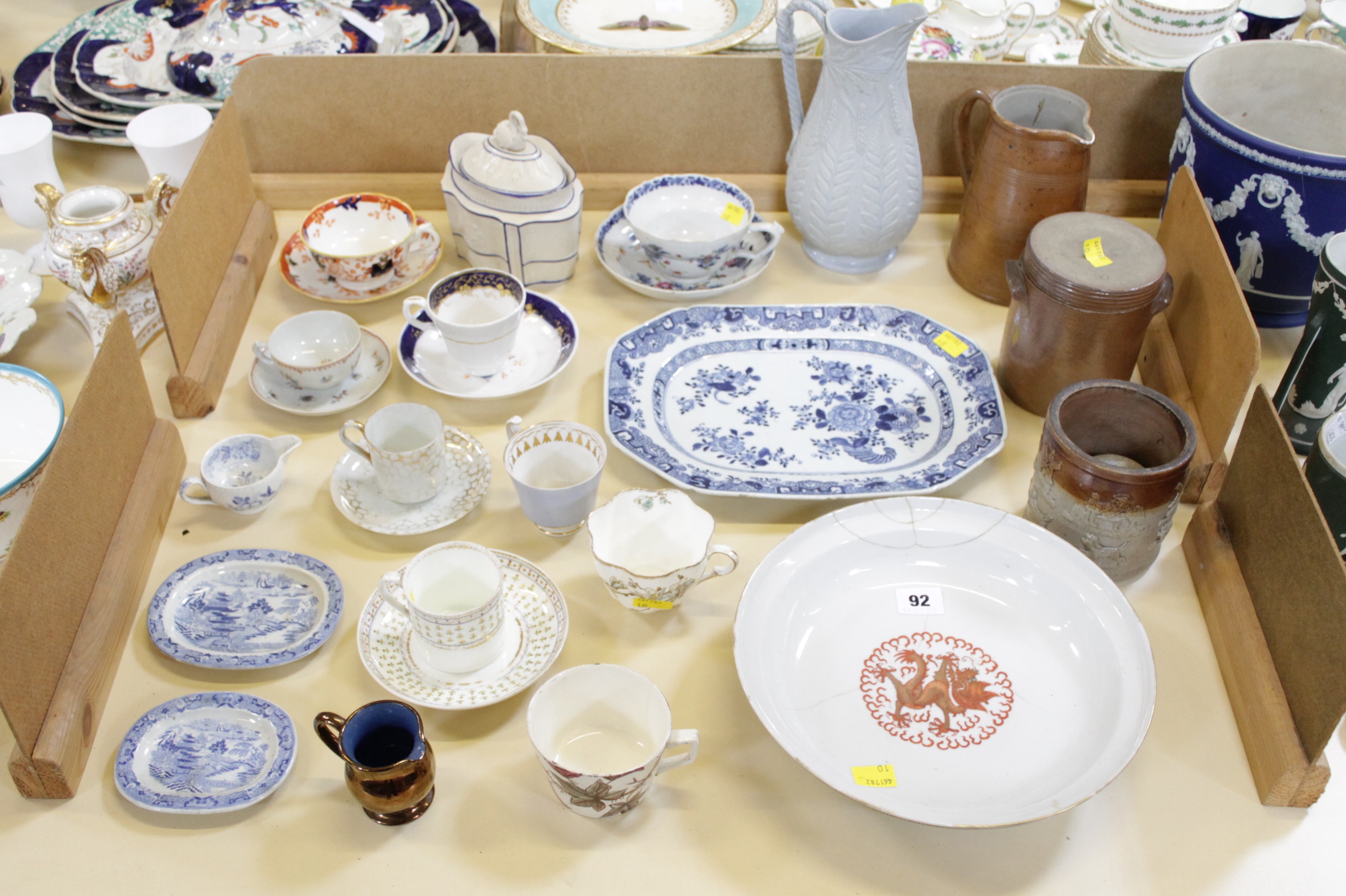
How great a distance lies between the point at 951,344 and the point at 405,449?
71 cm

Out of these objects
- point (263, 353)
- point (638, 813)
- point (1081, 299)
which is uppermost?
point (1081, 299)

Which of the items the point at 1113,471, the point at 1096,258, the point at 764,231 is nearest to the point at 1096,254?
the point at 1096,258

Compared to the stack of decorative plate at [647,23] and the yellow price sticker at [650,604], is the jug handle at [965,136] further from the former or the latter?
the yellow price sticker at [650,604]

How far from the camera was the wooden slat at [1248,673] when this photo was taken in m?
0.95

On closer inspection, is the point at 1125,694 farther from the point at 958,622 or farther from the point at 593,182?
the point at 593,182

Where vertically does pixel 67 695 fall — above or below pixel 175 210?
below

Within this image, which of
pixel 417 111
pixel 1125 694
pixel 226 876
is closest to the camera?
pixel 226 876

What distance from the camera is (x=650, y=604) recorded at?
1078mm

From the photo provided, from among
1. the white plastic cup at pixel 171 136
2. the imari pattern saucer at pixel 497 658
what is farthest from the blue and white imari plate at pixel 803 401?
the white plastic cup at pixel 171 136

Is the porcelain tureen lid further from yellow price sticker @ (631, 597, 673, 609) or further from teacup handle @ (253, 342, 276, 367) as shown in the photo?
yellow price sticker @ (631, 597, 673, 609)

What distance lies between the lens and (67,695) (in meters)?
0.96

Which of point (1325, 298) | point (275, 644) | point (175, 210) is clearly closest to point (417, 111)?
point (175, 210)

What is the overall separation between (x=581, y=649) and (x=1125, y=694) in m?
0.52

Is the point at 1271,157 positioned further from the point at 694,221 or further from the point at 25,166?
the point at 25,166
